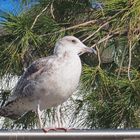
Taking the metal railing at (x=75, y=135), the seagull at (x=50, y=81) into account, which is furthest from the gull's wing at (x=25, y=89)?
the metal railing at (x=75, y=135)

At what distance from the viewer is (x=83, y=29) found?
126cm

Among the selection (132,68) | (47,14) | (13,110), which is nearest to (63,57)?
(13,110)

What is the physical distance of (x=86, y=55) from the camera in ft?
4.55

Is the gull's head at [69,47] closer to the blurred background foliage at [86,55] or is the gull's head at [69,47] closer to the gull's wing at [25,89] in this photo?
the gull's wing at [25,89]

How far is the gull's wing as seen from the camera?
102cm

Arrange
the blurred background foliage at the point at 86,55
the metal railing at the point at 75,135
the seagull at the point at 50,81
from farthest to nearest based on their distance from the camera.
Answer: the blurred background foliage at the point at 86,55 < the seagull at the point at 50,81 < the metal railing at the point at 75,135

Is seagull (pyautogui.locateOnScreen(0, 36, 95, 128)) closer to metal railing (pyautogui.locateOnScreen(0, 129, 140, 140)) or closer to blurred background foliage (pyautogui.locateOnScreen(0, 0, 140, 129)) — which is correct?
blurred background foliage (pyautogui.locateOnScreen(0, 0, 140, 129))

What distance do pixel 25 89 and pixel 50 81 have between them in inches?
3.8

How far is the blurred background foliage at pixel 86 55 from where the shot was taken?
3.89 feet

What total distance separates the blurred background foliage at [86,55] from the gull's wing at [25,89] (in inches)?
6.9

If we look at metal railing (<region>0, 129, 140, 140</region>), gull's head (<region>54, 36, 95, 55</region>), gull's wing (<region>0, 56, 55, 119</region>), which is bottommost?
metal railing (<region>0, 129, 140, 140</region>)

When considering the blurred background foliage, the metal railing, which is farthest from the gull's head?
the metal railing

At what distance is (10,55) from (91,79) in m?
0.23

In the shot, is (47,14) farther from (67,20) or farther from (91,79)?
(91,79)
